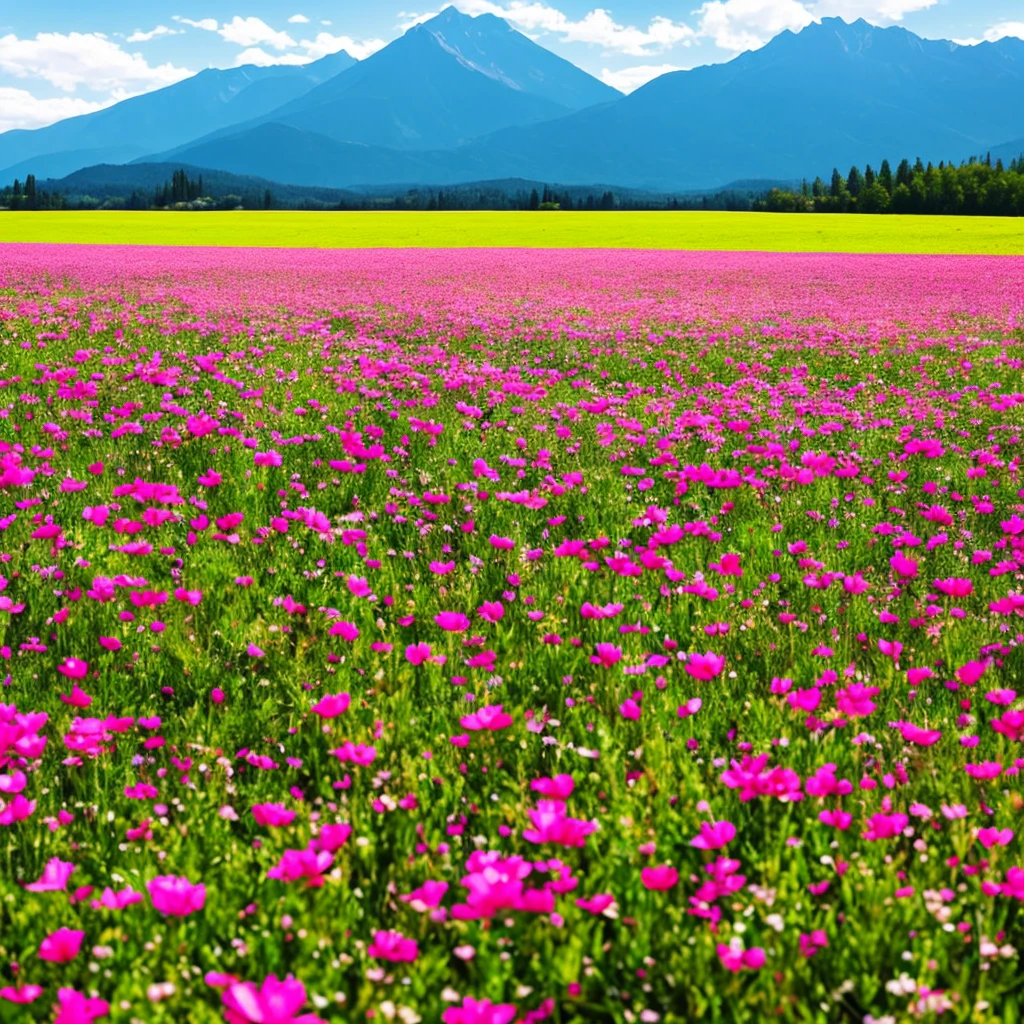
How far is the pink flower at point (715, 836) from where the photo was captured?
234 centimetres

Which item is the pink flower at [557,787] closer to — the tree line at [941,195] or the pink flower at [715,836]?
the pink flower at [715,836]

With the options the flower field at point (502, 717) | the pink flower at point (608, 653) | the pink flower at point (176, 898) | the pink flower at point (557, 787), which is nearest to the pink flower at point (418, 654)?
the flower field at point (502, 717)

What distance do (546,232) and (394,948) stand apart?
6233 cm

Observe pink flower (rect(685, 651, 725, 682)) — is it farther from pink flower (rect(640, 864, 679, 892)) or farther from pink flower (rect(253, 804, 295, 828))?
pink flower (rect(253, 804, 295, 828))

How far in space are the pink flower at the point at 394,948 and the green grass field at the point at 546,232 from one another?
51.9 meters

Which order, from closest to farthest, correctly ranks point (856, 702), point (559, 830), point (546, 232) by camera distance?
point (559, 830) → point (856, 702) → point (546, 232)

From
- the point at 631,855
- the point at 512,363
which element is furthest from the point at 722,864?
the point at 512,363

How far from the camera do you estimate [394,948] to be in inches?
Answer: 81.7

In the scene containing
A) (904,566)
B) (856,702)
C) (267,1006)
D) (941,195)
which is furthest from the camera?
(941,195)

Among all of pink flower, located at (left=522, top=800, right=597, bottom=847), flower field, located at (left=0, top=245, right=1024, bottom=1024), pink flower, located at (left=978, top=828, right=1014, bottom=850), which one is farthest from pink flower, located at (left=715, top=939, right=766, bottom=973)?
pink flower, located at (left=978, top=828, right=1014, bottom=850)

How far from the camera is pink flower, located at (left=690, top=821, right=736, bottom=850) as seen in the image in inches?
92.0

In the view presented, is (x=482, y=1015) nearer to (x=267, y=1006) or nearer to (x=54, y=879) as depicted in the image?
(x=267, y=1006)

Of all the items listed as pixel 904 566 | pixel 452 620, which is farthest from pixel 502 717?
pixel 904 566

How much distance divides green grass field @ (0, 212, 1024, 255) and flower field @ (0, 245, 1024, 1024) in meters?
46.8
